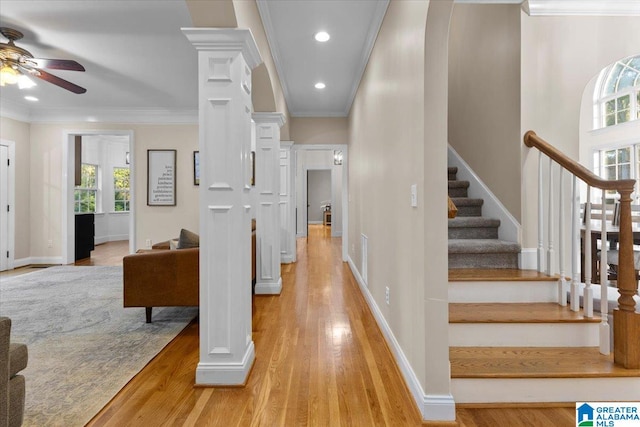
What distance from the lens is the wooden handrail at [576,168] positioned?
6.17 ft

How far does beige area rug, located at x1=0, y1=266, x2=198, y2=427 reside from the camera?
1.89m

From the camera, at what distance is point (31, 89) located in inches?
199

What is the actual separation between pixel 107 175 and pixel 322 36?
8407 millimetres

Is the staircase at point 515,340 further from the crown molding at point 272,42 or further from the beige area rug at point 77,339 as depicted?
the crown molding at point 272,42

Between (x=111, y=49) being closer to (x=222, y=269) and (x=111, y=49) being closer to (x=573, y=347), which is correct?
(x=222, y=269)

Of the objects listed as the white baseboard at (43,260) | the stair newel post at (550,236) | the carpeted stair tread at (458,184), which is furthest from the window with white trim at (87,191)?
the stair newel post at (550,236)

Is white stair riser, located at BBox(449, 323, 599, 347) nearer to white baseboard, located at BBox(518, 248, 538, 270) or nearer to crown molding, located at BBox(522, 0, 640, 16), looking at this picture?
white baseboard, located at BBox(518, 248, 538, 270)

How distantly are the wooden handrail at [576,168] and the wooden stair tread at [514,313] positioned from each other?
828 millimetres

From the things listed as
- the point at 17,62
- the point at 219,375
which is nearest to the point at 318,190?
the point at 17,62

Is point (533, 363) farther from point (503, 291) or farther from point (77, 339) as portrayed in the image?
point (77, 339)

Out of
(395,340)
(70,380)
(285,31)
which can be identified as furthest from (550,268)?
(70,380)

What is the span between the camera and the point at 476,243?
2.68 metres

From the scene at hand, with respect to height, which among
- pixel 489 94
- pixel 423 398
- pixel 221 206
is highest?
pixel 489 94

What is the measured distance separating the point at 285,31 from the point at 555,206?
2.87 m
